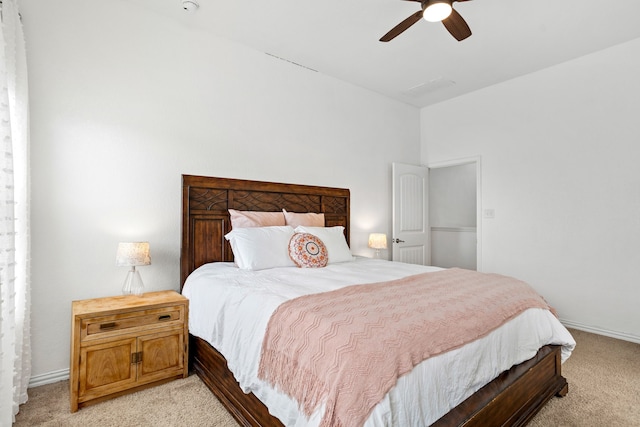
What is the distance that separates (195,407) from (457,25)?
3.17 metres

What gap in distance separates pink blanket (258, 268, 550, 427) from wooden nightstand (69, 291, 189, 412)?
3.59 feet

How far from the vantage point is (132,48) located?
2680 millimetres

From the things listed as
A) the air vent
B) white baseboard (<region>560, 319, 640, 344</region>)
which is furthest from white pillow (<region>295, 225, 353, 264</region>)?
white baseboard (<region>560, 319, 640, 344</region>)

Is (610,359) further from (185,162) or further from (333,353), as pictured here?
(185,162)

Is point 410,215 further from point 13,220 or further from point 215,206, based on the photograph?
Answer: point 13,220

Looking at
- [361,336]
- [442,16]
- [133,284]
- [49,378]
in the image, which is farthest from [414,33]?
[49,378]

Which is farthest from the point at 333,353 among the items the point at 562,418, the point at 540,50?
the point at 540,50

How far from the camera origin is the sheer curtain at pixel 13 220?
156 cm

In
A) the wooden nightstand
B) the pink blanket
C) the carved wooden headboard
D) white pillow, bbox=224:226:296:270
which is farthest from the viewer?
the carved wooden headboard

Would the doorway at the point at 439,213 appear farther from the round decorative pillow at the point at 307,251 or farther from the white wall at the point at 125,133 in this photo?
the round decorative pillow at the point at 307,251

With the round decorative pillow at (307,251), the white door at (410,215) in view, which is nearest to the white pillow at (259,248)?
the round decorative pillow at (307,251)

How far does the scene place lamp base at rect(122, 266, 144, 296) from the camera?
2416 millimetres

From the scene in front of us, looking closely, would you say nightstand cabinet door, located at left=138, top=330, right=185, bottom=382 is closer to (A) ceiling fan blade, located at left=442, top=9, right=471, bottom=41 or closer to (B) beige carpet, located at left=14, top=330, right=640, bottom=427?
(B) beige carpet, located at left=14, top=330, right=640, bottom=427

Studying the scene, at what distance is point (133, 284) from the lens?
95.4 inches
